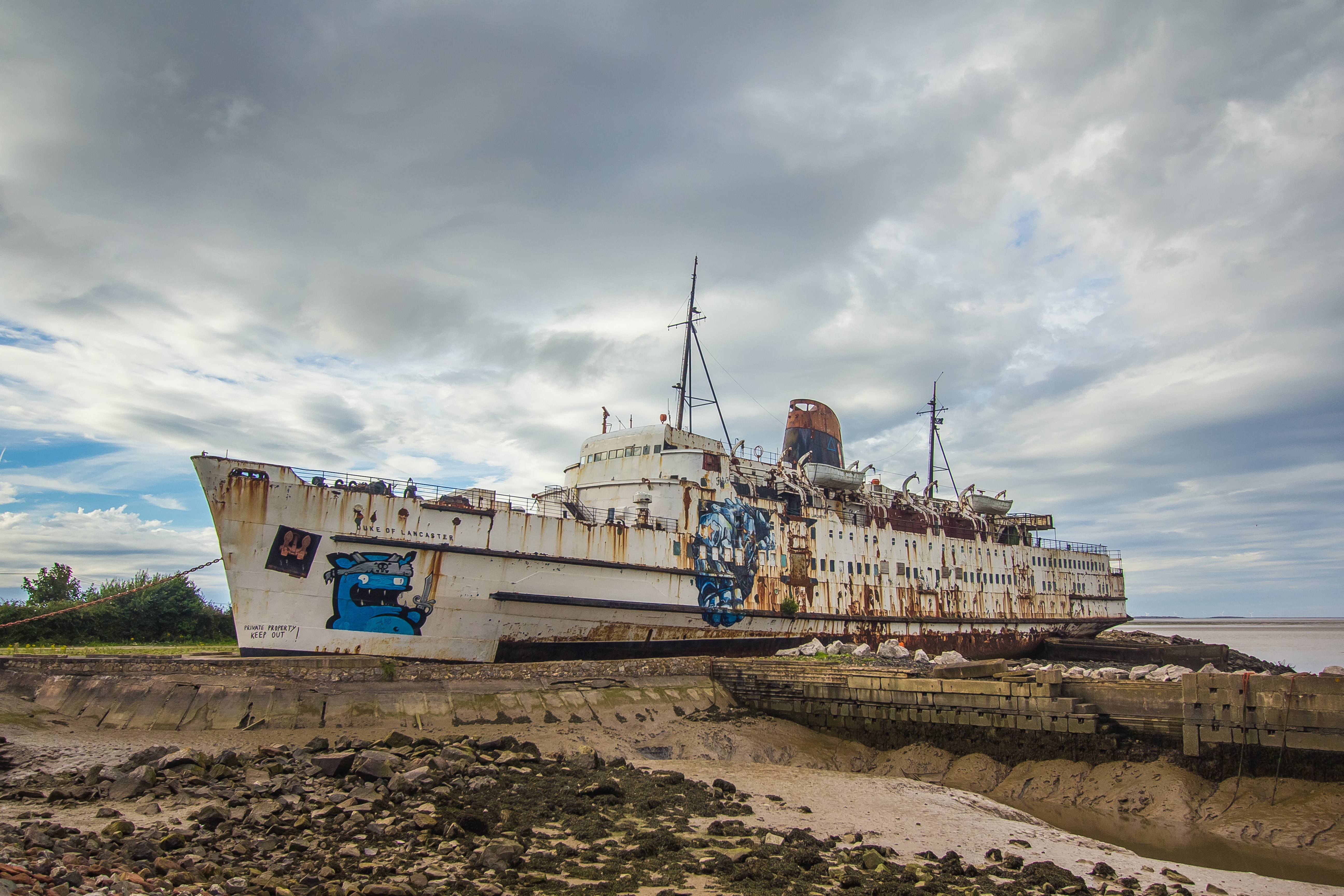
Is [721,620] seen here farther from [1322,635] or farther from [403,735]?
[1322,635]

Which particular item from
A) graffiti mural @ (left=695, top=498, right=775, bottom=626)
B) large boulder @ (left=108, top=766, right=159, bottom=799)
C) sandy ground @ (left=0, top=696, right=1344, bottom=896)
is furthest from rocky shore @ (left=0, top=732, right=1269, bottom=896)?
graffiti mural @ (left=695, top=498, right=775, bottom=626)

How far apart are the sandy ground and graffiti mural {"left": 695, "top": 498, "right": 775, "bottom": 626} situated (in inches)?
249

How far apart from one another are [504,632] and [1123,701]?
44.0ft

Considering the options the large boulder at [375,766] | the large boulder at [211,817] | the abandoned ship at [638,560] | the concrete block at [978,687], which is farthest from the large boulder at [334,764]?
the concrete block at [978,687]

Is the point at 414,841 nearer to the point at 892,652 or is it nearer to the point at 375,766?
the point at 375,766

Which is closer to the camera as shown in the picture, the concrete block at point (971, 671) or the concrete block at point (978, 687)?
the concrete block at point (978, 687)

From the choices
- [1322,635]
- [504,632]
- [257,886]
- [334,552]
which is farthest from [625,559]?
[1322,635]

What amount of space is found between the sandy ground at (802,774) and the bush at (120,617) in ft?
33.9

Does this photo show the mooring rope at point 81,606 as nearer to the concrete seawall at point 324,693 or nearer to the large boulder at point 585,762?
the concrete seawall at point 324,693

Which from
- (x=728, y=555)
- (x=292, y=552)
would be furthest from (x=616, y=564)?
(x=292, y=552)

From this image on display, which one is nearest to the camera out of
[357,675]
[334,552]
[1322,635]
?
[357,675]

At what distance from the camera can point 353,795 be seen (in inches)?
346

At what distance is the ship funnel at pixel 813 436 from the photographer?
30.4m

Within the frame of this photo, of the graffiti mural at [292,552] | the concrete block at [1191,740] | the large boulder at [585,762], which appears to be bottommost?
the large boulder at [585,762]
